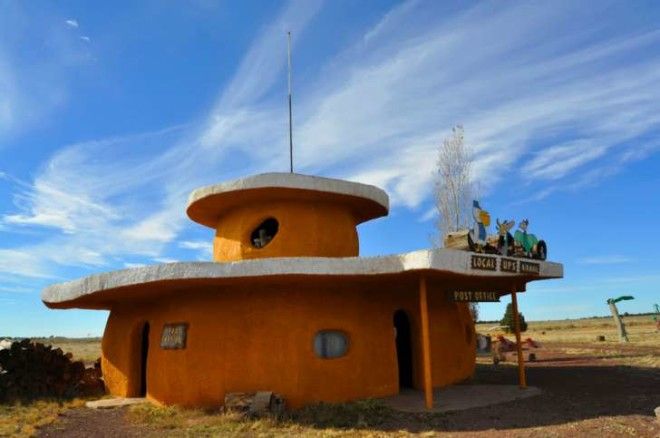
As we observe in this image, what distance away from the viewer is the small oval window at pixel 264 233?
14164 mm

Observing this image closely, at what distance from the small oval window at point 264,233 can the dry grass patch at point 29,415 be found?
631cm

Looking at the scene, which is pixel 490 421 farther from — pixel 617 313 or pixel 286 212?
pixel 617 313

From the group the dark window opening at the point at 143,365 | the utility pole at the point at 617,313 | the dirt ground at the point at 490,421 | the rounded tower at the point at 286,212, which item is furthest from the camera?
the utility pole at the point at 617,313

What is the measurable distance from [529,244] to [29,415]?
13009 millimetres

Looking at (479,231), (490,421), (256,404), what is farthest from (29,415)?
(479,231)

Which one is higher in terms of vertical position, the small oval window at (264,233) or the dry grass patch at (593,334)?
the small oval window at (264,233)

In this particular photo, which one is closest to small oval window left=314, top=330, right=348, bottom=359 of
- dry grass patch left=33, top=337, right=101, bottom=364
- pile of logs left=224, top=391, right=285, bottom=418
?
pile of logs left=224, top=391, right=285, bottom=418

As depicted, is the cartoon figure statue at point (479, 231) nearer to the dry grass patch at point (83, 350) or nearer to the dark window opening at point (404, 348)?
the dark window opening at point (404, 348)

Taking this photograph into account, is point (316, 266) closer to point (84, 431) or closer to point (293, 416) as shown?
point (293, 416)

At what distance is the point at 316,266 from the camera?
1126 centimetres

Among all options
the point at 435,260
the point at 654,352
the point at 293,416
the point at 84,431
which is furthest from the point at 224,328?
the point at 654,352

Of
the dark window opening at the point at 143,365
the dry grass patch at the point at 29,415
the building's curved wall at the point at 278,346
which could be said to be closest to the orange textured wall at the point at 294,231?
the building's curved wall at the point at 278,346

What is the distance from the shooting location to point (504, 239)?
506 inches

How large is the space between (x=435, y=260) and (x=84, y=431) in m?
8.16
